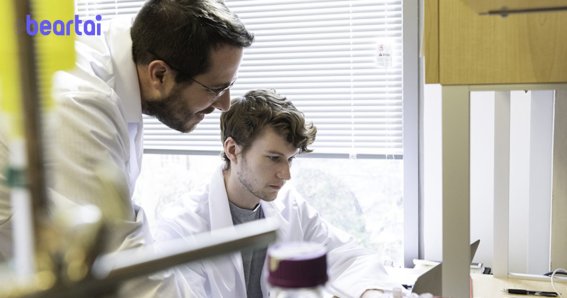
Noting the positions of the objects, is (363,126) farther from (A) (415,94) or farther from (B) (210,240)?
(B) (210,240)

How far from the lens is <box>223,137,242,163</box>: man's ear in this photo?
73.2 inches

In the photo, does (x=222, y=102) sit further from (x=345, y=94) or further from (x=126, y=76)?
(x=345, y=94)

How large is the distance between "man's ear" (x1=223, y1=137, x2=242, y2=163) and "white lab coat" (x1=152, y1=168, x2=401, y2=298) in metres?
0.06

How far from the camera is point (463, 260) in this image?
1.06m

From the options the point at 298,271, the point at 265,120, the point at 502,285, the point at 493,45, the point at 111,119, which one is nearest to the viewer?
the point at 298,271

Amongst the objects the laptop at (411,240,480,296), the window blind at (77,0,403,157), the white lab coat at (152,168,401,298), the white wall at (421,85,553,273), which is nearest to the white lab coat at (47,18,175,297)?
the white lab coat at (152,168,401,298)

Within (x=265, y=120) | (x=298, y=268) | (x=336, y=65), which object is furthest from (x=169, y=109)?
(x=298, y=268)

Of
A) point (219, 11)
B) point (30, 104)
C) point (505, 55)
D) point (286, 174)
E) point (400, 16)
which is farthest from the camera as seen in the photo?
point (400, 16)

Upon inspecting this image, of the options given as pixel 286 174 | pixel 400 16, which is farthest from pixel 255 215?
pixel 400 16

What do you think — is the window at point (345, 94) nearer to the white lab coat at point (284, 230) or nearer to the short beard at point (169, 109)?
the white lab coat at point (284, 230)

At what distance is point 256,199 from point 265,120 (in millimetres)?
248

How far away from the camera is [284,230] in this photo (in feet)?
5.36

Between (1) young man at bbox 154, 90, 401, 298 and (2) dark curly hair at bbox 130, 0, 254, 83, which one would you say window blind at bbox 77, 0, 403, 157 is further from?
(2) dark curly hair at bbox 130, 0, 254, 83

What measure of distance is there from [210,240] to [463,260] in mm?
873
